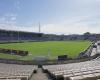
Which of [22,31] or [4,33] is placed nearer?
[4,33]

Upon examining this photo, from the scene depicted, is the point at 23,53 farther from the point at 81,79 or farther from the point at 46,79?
the point at 81,79

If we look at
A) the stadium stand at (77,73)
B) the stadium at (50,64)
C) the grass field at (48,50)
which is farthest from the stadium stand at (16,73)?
the grass field at (48,50)

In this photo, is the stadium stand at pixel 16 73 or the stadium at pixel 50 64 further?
the stadium at pixel 50 64

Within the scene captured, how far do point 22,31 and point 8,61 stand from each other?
126 metres

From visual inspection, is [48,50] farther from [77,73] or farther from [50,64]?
[77,73]

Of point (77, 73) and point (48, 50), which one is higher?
point (77, 73)

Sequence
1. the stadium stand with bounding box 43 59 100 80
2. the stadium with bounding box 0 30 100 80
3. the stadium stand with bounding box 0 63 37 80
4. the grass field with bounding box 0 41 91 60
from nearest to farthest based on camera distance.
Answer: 1. the stadium stand with bounding box 43 59 100 80
2. the stadium stand with bounding box 0 63 37 80
3. the stadium with bounding box 0 30 100 80
4. the grass field with bounding box 0 41 91 60

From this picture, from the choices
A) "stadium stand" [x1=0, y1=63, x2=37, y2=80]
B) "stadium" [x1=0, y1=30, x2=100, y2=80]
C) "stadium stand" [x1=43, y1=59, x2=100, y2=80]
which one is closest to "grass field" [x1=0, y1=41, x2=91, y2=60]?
"stadium" [x1=0, y1=30, x2=100, y2=80]

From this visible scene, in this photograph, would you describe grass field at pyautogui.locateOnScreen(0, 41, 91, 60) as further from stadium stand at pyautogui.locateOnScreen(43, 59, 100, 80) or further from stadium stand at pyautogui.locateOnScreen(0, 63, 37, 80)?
stadium stand at pyautogui.locateOnScreen(43, 59, 100, 80)

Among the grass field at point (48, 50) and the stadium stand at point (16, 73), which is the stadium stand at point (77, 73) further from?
the grass field at point (48, 50)

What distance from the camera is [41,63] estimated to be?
2708 centimetres

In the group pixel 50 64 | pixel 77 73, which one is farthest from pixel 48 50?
pixel 77 73

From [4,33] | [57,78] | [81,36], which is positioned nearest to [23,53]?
[57,78]

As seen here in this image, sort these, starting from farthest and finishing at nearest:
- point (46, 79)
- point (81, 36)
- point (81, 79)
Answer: point (81, 36)
point (46, 79)
point (81, 79)
